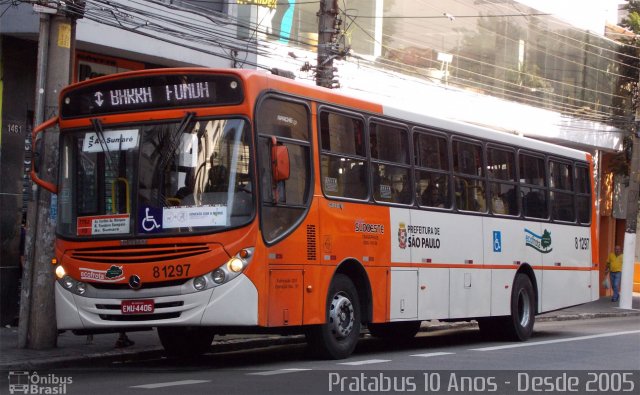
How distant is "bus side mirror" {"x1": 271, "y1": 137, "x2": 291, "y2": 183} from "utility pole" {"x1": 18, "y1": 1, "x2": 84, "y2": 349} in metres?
3.37

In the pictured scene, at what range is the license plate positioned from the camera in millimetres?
11414

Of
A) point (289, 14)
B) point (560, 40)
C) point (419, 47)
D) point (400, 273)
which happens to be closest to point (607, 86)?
point (560, 40)

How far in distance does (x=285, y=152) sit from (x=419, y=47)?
16339mm

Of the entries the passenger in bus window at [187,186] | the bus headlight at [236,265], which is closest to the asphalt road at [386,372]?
the bus headlight at [236,265]

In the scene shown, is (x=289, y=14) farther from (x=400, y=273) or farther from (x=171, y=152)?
(x=171, y=152)

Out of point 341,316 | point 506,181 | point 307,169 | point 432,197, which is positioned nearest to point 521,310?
point 506,181

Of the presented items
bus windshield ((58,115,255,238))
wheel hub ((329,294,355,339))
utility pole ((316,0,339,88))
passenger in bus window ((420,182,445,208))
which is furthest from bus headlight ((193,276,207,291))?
utility pole ((316,0,339,88))

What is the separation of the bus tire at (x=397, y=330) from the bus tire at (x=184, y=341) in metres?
3.68

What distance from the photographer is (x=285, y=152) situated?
11.5 meters

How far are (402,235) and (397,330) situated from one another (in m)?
3.45

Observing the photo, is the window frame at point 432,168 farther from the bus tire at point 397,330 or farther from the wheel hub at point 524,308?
the wheel hub at point 524,308

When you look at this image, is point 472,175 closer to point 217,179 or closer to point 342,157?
point 342,157

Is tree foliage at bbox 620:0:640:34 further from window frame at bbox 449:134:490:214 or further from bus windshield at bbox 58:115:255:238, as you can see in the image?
bus windshield at bbox 58:115:255:238

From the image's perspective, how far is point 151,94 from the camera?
1191 centimetres
